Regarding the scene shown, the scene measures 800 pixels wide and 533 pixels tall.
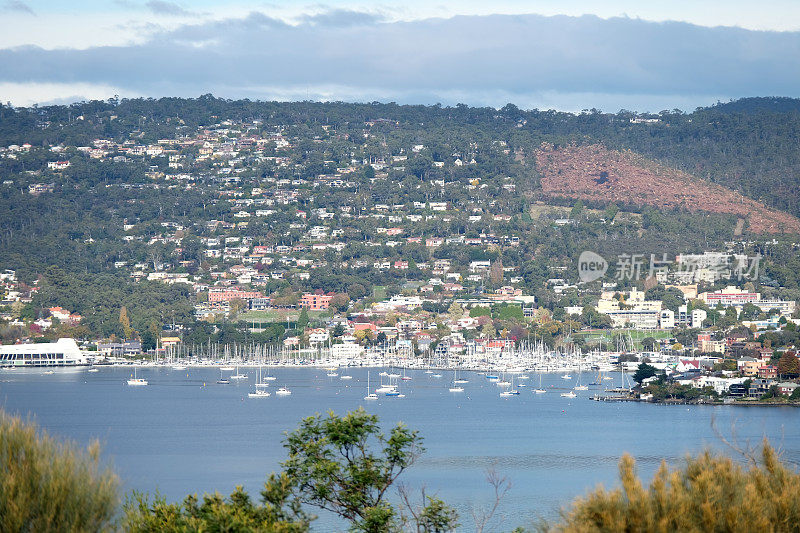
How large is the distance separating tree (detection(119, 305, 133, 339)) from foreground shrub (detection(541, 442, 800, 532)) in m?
57.2

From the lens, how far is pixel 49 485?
6.85 meters

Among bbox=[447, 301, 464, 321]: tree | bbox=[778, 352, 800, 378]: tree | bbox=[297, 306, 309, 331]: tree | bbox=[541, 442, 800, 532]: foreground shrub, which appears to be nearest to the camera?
bbox=[541, 442, 800, 532]: foreground shrub

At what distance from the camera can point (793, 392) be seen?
37.1m

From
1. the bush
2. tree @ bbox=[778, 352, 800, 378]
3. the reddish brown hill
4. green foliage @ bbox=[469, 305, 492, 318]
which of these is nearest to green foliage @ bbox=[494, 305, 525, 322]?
green foliage @ bbox=[469, 305, 492, 318]

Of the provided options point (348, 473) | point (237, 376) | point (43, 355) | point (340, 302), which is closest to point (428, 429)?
point (237, 376)

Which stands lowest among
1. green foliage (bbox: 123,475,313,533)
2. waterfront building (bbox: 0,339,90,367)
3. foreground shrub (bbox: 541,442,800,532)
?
waterfront building (bbox: 0,339,90,367)

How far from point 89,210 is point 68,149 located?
28.6 ft

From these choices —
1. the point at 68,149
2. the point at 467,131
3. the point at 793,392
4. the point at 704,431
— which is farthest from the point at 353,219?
the point at 704,431

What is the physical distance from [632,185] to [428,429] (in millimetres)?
57684

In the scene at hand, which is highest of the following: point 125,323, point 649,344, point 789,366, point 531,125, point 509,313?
point 531,125

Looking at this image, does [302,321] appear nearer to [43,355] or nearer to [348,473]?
[43,355]

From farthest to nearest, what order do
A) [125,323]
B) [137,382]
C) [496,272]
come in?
1. [496,272]
2. [125,323]
3. [137,382]

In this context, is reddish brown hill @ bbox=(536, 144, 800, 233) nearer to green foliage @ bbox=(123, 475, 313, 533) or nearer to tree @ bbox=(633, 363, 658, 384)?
tree @ bbox=(633, 363, 658, 384)

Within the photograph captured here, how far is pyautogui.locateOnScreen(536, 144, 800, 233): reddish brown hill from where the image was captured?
80812mm
